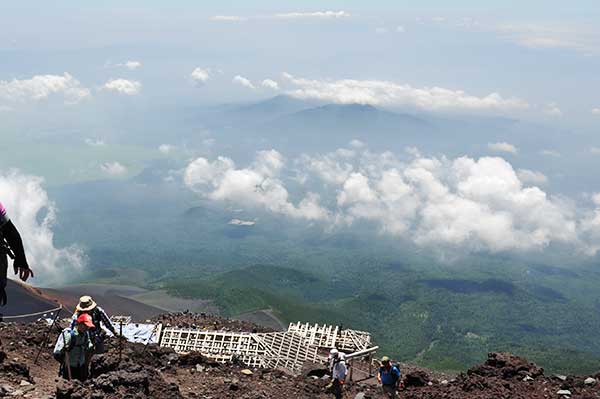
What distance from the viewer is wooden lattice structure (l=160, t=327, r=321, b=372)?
27.3 metres

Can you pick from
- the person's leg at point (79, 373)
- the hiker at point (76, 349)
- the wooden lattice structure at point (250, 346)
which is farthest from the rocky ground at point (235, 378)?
the wooden lattice structure at point (250, 346)

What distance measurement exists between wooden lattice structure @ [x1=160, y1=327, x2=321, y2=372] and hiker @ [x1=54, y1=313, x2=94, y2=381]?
581 inches

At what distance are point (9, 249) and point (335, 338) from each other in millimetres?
24427

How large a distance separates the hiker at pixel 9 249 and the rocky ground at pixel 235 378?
4.33m

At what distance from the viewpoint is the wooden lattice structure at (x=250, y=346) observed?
2734 cm

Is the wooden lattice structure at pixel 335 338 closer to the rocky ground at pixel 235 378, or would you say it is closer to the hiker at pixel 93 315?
the rocky ground at pixel 235 378

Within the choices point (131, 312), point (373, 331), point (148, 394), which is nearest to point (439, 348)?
point (373, 331)

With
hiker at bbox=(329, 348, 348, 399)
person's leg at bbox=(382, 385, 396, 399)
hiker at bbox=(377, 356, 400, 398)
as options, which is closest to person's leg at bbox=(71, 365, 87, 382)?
hiker at bbox=(329, 348, 348, 399)

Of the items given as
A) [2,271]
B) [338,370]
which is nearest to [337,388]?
[338,370]

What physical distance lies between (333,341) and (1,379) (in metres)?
20.6

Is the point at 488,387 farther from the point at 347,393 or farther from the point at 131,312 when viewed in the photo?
the point at 131,312

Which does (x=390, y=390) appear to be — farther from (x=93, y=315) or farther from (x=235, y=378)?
(x=93, y=315)

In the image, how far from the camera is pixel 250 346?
28.5 meters

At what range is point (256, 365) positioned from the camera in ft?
85.3
